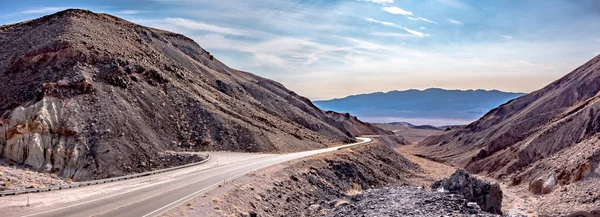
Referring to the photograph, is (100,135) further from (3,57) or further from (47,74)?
(3,57)

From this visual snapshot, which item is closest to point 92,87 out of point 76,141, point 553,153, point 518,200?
point 76,141

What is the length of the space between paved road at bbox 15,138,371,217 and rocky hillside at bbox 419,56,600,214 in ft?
81.6

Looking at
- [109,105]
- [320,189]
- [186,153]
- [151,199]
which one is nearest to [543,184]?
[320,189]

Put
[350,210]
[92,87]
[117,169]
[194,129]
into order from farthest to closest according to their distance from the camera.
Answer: [194,129]
[92,87]
[117,169]
[350,210]

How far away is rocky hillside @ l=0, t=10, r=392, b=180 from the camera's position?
114 feet

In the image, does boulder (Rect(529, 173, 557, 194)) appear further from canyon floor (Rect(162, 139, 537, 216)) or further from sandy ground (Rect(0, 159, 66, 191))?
sandy ground (Rect(0, 159, 66, 191))

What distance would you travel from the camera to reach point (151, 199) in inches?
893

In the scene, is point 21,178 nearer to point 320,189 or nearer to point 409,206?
point 320,189

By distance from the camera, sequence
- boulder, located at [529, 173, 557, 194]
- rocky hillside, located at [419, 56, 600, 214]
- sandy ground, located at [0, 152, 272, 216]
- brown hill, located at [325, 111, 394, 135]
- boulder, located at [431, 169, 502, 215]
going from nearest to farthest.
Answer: sandy ground, located at [0, 152, 272, 216]
boulder, located at [431, 169, 502, 215]
rocky hillside, located at [419, 56, 600, 214]
boulder, located at [529, 173, 557, 194]
brown hill, located at [325, 111, 394, 135]

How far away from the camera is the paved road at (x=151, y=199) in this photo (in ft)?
63.3

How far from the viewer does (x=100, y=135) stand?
3709cm

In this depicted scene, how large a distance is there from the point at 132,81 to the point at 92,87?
5540 mm

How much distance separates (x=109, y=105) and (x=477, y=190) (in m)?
30.9

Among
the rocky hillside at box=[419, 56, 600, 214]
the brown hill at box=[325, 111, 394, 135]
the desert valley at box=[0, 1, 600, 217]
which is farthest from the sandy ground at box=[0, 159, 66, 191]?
the brown hill at box=[325, 111, 394, 135]
